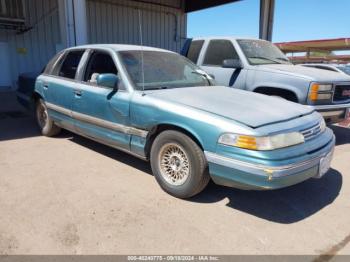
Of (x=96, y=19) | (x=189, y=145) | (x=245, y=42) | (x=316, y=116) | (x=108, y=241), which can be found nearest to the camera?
(x=108, y=241)

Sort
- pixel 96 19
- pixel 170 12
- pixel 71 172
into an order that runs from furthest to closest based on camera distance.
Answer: pixel 170 12
pixel 96 19
pixel 71 172

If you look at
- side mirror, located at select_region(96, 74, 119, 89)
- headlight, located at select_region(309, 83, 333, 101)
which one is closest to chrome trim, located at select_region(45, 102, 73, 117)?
side mirror, located at select_region(96, 74, 119, 89)

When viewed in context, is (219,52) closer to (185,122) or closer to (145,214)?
(185,122)

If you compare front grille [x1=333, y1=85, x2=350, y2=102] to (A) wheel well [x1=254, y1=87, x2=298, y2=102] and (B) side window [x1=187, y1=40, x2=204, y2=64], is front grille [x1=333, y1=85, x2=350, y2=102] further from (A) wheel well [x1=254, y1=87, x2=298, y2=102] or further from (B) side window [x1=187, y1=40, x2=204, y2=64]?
(B) side window [x1=187, y1=40, x2=204, y2=64]

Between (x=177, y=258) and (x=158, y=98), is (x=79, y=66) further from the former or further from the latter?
(x=177, y=258)

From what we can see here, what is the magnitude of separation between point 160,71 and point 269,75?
7.79 feet

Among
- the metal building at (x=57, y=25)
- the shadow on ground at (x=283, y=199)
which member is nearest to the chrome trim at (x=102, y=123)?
the shadow on ground at (x=283, y=199)

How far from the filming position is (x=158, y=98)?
140 inches

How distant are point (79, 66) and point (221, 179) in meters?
2.84

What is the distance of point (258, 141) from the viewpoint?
284 centimetres

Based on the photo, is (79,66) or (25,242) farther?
(79,66)

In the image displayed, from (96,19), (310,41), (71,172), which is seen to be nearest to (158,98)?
(71,172)

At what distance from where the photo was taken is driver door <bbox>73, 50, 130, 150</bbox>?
3.87 m

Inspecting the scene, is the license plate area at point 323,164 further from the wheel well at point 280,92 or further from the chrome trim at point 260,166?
the wheel well at point 280,92
